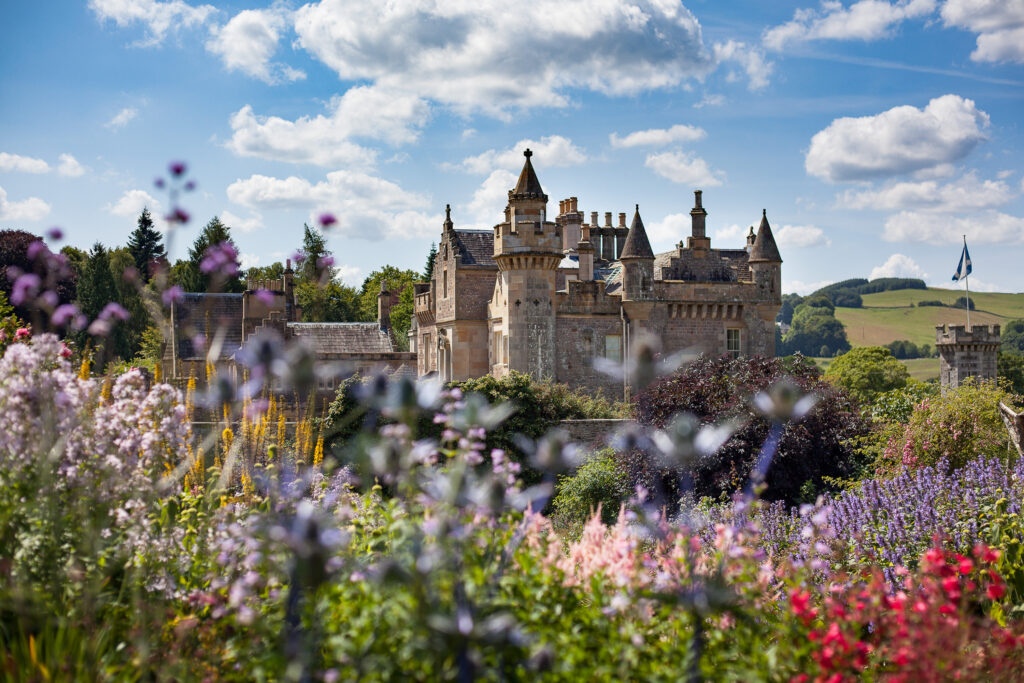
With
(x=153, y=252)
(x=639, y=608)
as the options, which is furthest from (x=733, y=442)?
(x=153, y=252)

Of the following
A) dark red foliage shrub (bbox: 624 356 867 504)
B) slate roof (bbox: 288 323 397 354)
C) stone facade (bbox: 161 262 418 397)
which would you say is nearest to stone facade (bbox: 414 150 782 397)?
stone facade (bbox: 161 262 418 397)

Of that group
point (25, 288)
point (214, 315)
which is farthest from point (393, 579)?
point (214, 315)

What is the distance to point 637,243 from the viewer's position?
3158cm

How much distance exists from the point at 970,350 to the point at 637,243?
28.3 meters

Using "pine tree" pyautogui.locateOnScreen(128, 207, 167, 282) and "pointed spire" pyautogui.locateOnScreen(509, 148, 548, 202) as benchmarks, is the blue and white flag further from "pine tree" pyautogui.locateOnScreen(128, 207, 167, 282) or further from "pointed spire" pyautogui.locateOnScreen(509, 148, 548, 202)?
"pine tree" pyautogui.locateOnScreen(128, 207, 167, 282)

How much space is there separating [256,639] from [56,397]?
84.5 inches

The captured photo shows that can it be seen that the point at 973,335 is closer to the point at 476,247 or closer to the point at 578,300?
the point at 578,300

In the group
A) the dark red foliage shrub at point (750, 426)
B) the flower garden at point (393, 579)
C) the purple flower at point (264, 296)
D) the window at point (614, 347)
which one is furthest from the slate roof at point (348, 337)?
the purple flower at point (264, 296)

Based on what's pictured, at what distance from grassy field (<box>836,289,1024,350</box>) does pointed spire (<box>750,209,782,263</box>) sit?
8241cm

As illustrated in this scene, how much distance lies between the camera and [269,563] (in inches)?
187

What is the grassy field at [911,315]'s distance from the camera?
11512cm

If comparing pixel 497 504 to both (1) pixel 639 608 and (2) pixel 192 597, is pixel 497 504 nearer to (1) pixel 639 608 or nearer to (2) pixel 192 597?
(1) pixel 639 608

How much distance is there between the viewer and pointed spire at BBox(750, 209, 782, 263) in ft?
109

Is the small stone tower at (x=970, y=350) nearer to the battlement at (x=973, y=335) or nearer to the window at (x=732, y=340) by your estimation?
the battlement at (x=973, y=335)
